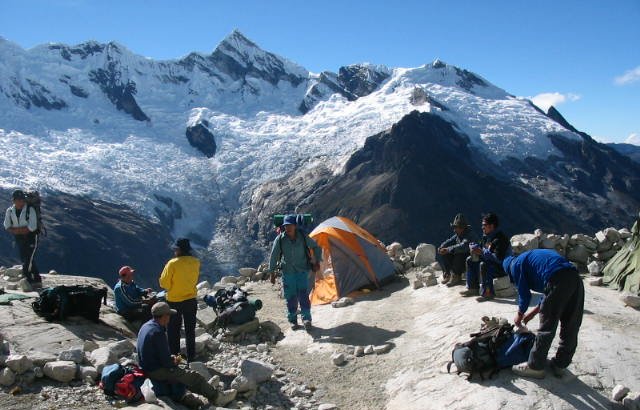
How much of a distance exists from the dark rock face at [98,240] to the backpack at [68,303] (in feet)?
275

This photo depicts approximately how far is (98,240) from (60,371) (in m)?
101

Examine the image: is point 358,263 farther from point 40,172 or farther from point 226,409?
point 40,172

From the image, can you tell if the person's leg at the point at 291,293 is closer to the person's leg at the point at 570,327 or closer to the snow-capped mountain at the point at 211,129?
the person's leg at the point at 570,327

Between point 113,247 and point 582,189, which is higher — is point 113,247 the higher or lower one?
the lower one

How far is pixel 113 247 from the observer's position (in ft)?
336

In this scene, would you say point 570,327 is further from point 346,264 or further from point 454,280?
point 346,264

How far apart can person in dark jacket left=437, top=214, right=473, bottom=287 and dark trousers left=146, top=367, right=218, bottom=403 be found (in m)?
6.51

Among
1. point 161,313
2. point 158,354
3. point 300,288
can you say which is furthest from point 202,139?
point 158,354

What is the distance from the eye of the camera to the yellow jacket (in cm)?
891

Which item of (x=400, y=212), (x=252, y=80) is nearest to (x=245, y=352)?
(x=400, y=212)

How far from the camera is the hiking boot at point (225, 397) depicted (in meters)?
7.79

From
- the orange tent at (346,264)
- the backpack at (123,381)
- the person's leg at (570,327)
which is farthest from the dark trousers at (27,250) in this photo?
→ the person's leg at (570,327)

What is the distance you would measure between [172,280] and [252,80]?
18366 centimetres

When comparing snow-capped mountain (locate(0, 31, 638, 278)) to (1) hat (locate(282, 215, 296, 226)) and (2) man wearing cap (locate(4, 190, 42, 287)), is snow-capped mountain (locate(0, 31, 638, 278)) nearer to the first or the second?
(2) man wearing cap (locate(4, 190, 42, 287))
